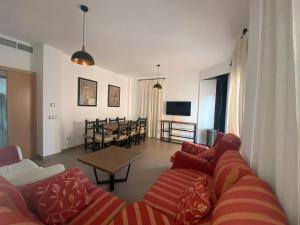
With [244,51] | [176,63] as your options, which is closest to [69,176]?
[244,51]

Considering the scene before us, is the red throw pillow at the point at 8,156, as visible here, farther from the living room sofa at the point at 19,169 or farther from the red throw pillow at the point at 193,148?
the red throw pillow at the point at 193,148

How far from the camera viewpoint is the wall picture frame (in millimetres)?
5377

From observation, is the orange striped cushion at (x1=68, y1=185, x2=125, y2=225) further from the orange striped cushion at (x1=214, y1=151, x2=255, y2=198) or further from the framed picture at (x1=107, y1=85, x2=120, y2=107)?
the framed picture at (x1=107, y1=85, x2=120, y2=107)

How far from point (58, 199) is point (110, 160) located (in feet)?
3.88

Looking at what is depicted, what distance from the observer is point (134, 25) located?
7.46 feet

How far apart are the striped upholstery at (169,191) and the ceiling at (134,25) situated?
6.97 feet

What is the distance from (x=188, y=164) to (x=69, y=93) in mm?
3523

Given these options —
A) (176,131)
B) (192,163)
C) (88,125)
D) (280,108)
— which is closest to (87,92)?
(88,125)

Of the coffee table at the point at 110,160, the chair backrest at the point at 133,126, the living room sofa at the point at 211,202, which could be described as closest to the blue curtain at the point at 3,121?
the coffee table at the point at 110,160

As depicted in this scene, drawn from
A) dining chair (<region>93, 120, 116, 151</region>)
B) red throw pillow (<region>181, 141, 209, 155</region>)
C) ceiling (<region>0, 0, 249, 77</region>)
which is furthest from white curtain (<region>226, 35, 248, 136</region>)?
dining chair (<region>93, 120, 116, 151</region>)

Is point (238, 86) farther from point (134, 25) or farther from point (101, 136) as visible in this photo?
point (101, 136)

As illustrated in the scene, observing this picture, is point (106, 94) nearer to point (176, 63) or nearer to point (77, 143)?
point (77, 143)

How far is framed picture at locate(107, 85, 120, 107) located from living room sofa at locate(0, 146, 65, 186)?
3553 mm

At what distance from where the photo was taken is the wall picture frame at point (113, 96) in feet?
17.6
